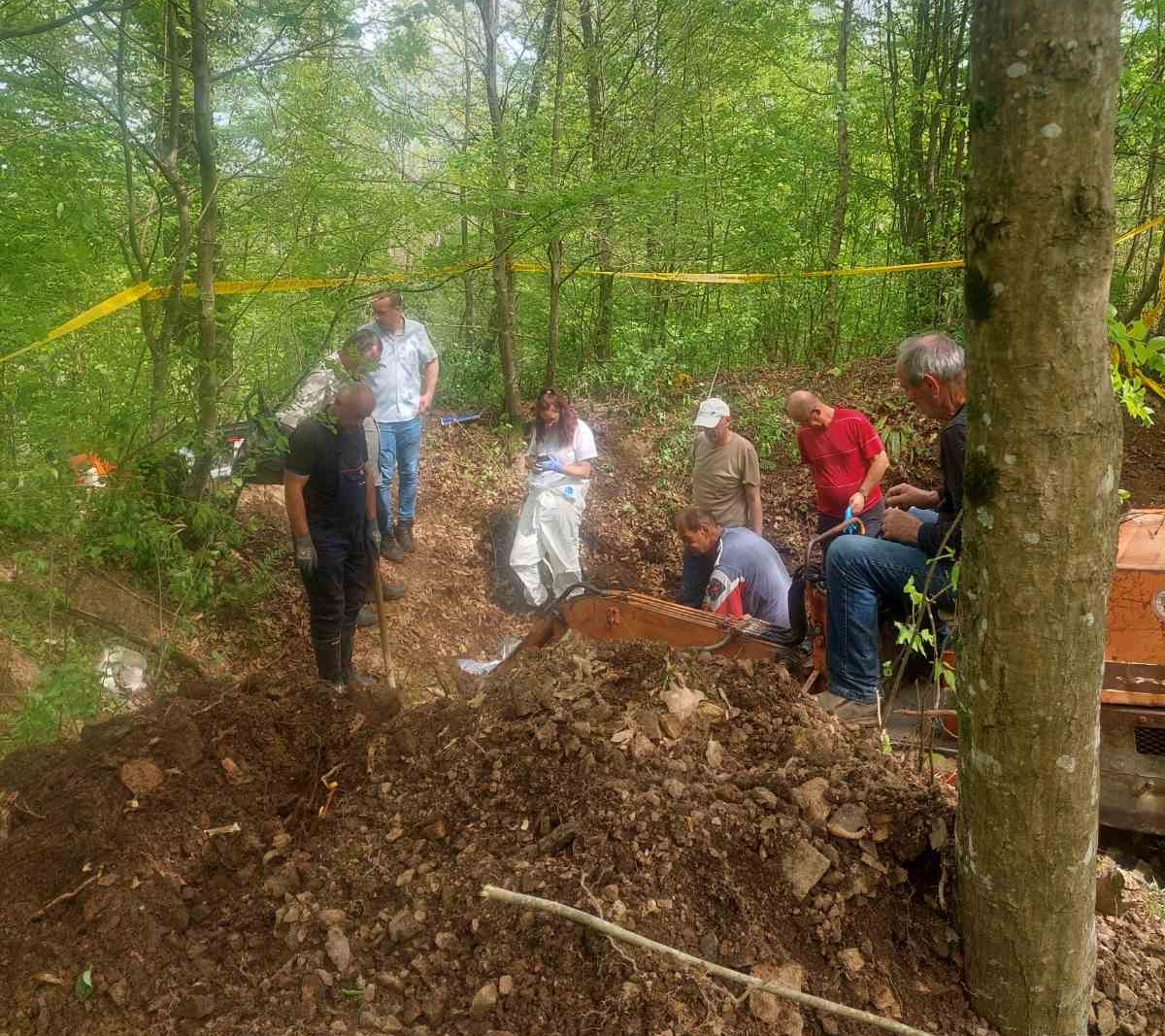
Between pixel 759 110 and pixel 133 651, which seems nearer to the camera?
pixel 133 651

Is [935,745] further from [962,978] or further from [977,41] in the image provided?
[977,41]

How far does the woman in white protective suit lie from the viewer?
7.34 meters

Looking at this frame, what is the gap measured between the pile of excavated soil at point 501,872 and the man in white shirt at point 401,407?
13.9ft

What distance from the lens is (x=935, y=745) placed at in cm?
376

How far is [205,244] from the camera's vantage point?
482cm

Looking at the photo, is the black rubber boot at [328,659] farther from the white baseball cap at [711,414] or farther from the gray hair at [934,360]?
the gray hair at [934,360]

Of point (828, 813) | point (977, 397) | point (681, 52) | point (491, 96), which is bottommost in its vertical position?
point (828, 813)

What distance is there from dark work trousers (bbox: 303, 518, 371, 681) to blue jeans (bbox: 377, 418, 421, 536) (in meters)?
1.70

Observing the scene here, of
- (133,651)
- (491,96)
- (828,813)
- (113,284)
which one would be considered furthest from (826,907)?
(491,96)

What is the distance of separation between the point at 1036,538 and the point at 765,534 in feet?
22.6

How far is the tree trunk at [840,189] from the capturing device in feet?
31.8

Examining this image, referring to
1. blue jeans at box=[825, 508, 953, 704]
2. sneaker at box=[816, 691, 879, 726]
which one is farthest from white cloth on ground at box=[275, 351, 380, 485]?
sneaker at box=[816, 691, 879, 726]

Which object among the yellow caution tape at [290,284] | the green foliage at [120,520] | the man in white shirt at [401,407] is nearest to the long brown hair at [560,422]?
the man in white shirt at [401,407]

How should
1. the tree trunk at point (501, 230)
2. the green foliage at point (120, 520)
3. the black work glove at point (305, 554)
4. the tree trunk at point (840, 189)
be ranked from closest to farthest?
the green foliage at point (120, 520)
the black work glove at point (305, 554)
the tree trunk at point (501, 230)
the tree trunk at point (840, 189)
